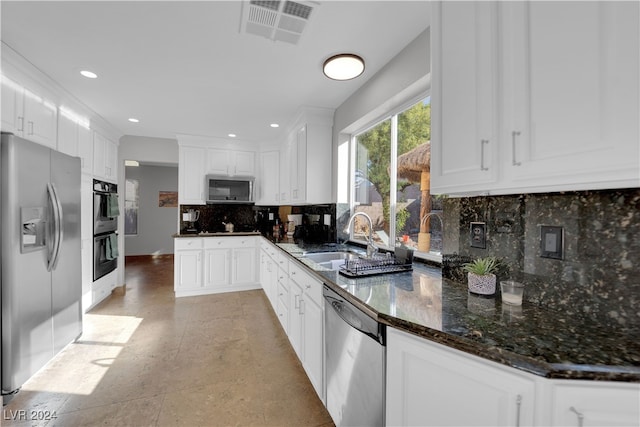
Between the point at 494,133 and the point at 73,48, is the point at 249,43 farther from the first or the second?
the point at 494,133

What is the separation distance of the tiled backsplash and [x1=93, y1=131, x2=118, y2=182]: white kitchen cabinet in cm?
441

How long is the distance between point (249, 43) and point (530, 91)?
1.73 metres

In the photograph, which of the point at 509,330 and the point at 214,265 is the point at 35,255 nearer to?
the point at 214,265

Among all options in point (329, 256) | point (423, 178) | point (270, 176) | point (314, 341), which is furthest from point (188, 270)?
point (423, 178)

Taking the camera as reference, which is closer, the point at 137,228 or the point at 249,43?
the point at 249,43

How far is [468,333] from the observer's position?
2.91ft

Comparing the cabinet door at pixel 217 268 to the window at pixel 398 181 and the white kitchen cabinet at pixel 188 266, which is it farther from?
the window at pixel 398 181

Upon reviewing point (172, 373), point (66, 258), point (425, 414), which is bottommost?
point (172, 373)

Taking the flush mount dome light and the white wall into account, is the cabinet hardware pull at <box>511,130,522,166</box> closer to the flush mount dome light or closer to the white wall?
the flush mount dome light

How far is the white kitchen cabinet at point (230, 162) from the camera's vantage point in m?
4.47

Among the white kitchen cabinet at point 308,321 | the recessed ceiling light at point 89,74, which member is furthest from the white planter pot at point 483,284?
the recessed ceiling light at point 89,74

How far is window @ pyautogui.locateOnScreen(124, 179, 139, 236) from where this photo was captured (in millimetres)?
6688

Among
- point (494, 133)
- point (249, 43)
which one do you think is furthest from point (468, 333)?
point (249, 43)

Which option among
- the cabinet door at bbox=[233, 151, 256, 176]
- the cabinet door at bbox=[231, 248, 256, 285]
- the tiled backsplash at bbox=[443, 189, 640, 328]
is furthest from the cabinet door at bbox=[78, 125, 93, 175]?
the tiled backsplash at bbox=[443, 189, 640, 328]
